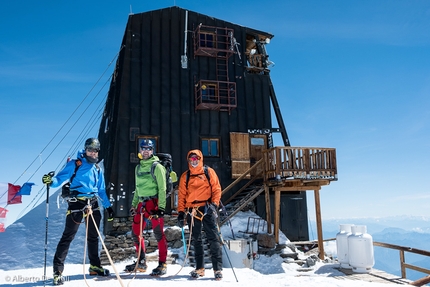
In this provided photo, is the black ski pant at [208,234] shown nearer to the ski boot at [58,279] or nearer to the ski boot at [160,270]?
the ski boot at [160,270]

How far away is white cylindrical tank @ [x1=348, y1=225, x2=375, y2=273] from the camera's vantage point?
8398mm

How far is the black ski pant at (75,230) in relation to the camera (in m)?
6.32

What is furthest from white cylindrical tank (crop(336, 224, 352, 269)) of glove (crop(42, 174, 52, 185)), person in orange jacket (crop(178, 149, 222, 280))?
glove (crop(42, 174, 52, 185))

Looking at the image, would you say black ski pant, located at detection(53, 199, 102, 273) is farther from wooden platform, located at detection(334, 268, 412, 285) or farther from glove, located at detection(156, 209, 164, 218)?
wooden platform, located at detection(334, 268, 412, 285)

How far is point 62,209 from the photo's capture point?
17.8 meters

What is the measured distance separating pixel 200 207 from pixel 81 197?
221cm

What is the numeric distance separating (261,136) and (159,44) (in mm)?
6673

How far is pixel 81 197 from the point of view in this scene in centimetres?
659

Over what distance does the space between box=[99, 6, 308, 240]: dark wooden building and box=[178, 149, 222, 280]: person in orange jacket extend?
8633mm

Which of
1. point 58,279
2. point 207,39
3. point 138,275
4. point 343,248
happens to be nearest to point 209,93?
point 207,39

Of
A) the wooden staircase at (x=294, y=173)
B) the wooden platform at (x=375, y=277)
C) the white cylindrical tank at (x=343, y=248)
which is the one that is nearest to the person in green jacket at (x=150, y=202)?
the wooden platform at (x=375, y=277)

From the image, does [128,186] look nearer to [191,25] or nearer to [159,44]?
[159,44]

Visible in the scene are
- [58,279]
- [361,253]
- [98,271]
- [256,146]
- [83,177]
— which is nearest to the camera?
[58,279]

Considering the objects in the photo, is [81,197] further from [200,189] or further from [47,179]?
[200,189]
